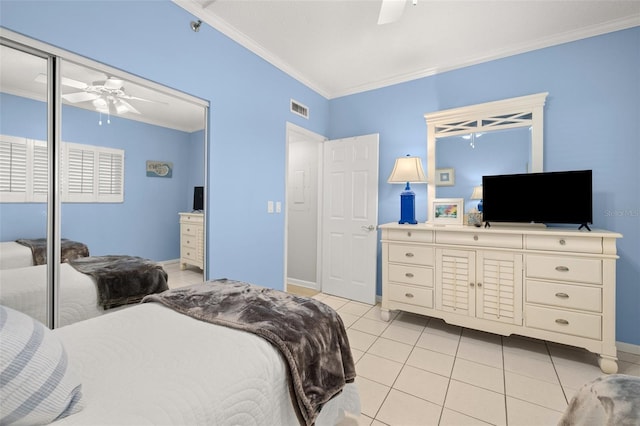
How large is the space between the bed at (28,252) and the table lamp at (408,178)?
274cm

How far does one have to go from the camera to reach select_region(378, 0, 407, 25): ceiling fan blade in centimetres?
167

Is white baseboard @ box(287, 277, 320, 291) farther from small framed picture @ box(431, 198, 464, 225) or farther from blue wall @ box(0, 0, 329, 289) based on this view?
small framed picture @ box(431, 198, 464, 225)

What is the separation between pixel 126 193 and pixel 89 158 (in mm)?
306

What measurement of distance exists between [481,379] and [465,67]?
9.73ft

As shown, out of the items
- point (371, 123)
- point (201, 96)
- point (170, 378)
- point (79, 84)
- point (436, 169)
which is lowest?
point (170, 378)

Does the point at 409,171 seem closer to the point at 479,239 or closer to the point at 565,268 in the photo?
the point at 479,239

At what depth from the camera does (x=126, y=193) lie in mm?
1903

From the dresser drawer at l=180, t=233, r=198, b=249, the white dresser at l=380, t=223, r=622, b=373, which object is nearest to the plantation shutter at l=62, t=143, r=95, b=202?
the dresser drawer at l=180, t=233, r=198, b=249

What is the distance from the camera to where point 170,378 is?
2.82 ft

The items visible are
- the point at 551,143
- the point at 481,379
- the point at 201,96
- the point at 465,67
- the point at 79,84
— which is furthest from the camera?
the point at 465,67

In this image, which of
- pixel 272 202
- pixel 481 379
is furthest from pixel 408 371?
pixel 272 202

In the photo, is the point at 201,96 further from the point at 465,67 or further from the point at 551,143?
the point at 551,143

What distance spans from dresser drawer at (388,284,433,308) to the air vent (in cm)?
226

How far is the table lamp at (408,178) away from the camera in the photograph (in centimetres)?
301
